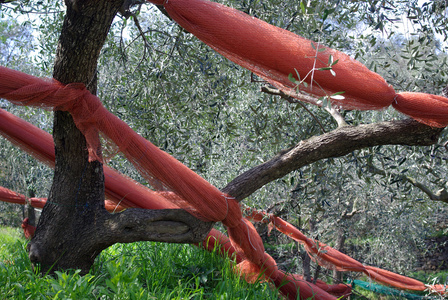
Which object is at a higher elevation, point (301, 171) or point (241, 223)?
point (301, 171)

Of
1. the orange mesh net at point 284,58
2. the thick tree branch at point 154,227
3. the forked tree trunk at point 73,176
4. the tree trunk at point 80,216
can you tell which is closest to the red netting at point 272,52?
the orange mesh net at point 284,58

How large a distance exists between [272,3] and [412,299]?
212 inches

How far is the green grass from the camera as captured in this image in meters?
2.12

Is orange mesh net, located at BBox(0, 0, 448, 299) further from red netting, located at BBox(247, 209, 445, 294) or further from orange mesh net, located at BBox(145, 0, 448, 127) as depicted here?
red netting, located at BBox(247, 209, 445, 294)

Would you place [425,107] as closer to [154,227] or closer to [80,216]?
[154,227]

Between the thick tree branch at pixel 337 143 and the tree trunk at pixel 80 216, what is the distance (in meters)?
0.42

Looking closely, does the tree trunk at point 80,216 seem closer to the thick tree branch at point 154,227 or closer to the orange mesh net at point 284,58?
the thick tree branch at point 154,227

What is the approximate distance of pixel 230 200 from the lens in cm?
284

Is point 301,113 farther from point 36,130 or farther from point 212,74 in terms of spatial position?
point 36,130

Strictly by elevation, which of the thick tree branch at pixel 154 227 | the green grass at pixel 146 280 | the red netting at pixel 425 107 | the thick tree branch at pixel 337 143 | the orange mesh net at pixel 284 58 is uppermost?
the orange mesh net at pixel 284 58

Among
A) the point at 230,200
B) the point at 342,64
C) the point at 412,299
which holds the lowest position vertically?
the point at 412,299

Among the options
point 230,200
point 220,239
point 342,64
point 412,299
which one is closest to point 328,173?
point 220,239

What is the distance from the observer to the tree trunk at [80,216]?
2680 mm

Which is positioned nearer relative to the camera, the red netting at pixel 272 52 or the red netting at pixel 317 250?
the red netting at pixel 272 52
